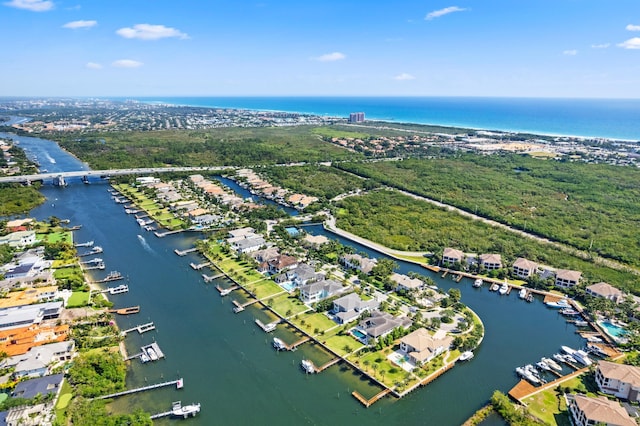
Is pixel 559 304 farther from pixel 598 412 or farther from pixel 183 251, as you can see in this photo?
pixel 183 251

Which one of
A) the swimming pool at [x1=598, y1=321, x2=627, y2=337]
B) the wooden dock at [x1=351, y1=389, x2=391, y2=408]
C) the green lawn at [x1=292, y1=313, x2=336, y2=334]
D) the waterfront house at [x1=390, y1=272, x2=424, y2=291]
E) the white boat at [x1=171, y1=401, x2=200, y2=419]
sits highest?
the waterfront house at [x1=390, y1=272, x2=424, y2=291]

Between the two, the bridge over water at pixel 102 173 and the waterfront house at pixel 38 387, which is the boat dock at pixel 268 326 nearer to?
the waterfront house at pixel 38 387

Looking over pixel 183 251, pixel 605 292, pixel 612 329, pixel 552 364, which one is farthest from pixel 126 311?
pixel 605 292

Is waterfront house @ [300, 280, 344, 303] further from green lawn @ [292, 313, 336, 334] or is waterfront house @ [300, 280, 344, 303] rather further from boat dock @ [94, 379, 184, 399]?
boat dock @ [94, 379, 184, 399]

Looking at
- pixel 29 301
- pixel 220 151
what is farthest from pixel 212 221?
pixel 220 151

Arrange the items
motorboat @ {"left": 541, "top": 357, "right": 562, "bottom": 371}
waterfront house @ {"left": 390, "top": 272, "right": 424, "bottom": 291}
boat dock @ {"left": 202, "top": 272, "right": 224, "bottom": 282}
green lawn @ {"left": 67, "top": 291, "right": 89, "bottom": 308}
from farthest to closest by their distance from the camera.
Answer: boat dock @ {"left": 202, "top": 272, "right": 224, "bottom": 282} < waterfront house @ {"left": 390, "top": 272, "right": 424, "bottom": 291} < green lawn @ {"left": 67, "top": 291, "right": 89, "bottom": 308} < motorboat @ {"left": 541, "top": 357, "right": 562, "bottom": 371}

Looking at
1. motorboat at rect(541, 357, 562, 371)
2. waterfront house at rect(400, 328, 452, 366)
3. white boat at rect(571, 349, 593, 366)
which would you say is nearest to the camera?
waterfront house at rect(400, 328, 452, 366)

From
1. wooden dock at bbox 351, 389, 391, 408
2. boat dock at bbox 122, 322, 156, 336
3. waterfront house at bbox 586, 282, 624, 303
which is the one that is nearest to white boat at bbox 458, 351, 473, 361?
wooden dock at bbox 351, 389, 391, 408
